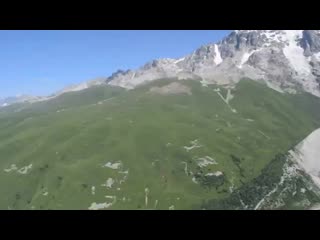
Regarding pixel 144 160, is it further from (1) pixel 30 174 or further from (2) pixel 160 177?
(1) pixel 30 174
